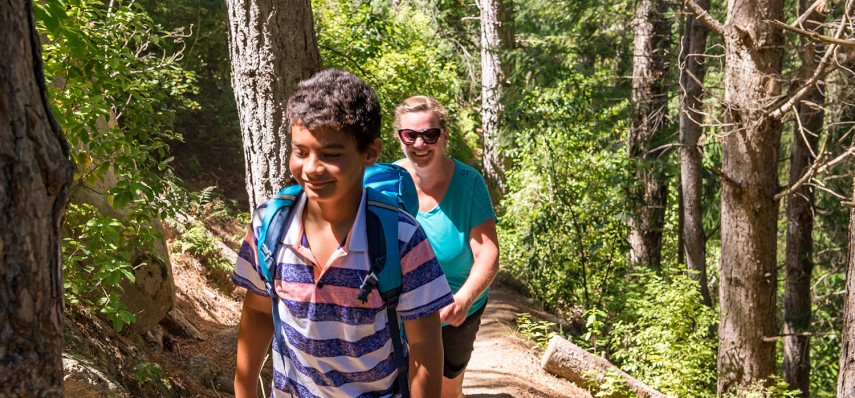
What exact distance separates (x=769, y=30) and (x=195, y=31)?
811 cm

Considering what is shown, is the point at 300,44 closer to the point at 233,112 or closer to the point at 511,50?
the point at 233,112

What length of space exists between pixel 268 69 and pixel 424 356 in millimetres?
2645

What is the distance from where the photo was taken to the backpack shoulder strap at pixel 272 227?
257 centimetres

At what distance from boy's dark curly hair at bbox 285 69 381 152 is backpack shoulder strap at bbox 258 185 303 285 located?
251 millimetres

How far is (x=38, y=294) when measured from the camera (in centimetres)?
184

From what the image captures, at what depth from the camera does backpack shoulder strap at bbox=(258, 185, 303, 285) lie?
2.57 meters

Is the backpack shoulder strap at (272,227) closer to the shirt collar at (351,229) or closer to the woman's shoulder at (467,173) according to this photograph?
the shirt collar at (351,229)

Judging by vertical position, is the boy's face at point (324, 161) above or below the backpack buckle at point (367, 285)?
above

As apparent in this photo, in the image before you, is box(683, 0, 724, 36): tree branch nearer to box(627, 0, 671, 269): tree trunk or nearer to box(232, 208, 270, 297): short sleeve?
box(627, 0, 671, 269): tree trunk

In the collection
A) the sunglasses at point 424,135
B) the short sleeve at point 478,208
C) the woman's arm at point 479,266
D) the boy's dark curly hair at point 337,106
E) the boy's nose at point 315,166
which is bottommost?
the woman's arm at point 479,266

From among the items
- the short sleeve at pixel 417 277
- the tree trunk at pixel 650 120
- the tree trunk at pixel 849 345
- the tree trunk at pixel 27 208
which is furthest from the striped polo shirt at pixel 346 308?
the tree trunk at pixel 650 120

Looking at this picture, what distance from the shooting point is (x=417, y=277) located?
2.53m

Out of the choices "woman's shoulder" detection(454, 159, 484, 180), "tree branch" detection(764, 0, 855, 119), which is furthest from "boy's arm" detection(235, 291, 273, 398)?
"tree branch" detection(764, 0, 855, 119)

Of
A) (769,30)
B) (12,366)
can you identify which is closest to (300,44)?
(12,366)
